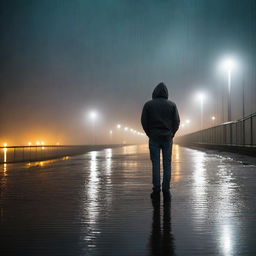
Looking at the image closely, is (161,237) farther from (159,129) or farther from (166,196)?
(159,129)

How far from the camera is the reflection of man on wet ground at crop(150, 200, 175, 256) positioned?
3.84 m

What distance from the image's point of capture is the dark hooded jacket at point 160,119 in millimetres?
7277

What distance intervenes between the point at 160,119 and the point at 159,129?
17 cm

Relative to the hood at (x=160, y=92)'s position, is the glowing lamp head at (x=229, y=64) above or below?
above

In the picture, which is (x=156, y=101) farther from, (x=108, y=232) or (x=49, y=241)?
(x=49, y=241)

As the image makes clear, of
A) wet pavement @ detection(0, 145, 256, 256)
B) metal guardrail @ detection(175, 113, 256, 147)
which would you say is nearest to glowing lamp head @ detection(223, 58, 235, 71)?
metal guardrail @ detection(175, 113, 256, 147)

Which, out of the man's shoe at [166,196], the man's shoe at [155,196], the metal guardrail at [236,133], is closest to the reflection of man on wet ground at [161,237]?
the man's shoe at [166,196]

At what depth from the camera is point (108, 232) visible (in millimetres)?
4602

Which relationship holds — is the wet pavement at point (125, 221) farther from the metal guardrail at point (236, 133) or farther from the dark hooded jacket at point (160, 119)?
the metal guardrail at point (236, 133)

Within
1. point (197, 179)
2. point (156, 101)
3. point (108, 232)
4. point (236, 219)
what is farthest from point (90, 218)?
point (197, 179)

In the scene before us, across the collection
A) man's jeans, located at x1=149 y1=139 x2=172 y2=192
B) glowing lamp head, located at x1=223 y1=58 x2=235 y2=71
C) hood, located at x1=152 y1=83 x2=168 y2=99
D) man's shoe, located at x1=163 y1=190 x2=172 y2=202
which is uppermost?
glowing lamp head, located at x1=223 y1=58 x2=235 y2=71

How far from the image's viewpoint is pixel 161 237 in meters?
4.35

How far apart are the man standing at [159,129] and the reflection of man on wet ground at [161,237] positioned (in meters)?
1.47

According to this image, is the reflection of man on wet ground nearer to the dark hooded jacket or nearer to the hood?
the dark hooded jacket
